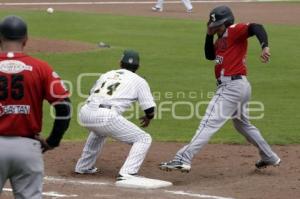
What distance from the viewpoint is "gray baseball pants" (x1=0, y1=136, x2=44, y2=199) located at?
5.42m

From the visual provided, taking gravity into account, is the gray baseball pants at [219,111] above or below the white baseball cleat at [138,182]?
above

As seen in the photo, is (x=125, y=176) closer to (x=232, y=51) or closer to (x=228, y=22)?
(x=232, y=51)

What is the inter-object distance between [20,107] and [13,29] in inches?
21.4

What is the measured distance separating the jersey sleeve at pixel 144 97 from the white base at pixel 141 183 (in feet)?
2.49

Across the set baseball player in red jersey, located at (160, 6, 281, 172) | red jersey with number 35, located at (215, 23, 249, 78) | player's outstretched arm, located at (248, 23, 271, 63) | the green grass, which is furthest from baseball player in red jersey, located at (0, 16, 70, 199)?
the green grass

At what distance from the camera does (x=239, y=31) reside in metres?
8.60

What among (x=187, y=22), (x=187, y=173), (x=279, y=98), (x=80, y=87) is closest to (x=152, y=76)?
(x=80, y=87)

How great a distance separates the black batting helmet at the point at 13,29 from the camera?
18.1 ft

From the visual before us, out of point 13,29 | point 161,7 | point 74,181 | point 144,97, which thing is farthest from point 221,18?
point 161,7

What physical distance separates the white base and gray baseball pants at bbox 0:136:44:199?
263cm

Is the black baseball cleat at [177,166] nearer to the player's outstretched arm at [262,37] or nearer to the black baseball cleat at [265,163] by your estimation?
the black baseball cleat at [265,163]

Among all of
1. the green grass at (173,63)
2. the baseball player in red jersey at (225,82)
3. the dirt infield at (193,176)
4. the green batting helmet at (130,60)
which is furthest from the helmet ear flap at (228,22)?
the green grass at (173,63)

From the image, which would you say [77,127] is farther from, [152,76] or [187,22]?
[187,22]

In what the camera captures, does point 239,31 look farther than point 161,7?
No
